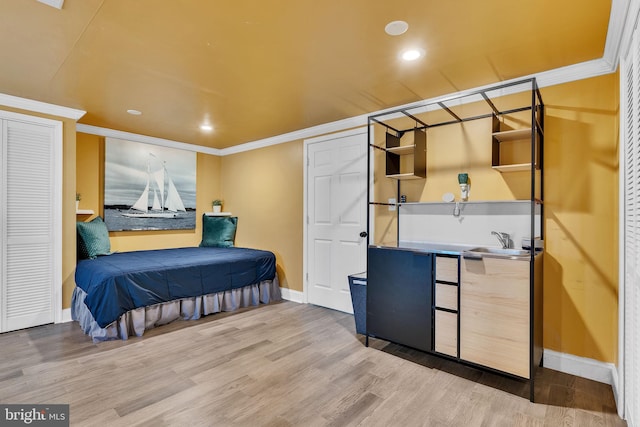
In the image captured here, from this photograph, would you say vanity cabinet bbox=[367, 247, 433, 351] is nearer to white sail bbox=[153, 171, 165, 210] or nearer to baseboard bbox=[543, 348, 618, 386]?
baseboard bbox=[543, 348, 618, 386]

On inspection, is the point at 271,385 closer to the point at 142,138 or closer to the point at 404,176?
the point at 404,176

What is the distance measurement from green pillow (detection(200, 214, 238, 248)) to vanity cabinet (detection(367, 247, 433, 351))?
2942mm

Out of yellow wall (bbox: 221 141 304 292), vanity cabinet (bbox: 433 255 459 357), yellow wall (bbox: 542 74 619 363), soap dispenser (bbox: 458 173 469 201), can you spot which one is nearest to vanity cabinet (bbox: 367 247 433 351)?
vanity cabinet (bbox: 433 255 459 357)

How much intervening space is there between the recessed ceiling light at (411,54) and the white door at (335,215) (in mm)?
1418

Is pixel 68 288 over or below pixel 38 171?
below

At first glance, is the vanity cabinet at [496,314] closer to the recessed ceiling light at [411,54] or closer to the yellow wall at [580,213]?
the yellow wall at [580,213]

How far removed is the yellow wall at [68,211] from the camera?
12.0 feet

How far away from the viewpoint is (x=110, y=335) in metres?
3.13

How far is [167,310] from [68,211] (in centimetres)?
158

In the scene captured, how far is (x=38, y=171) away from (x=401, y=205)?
3.87 m

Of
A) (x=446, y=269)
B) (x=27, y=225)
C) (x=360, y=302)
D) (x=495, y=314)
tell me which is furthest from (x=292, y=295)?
(x=27, y=225)

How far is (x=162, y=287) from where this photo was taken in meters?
3.51

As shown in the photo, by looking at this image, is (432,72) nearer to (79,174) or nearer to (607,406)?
(607,406)

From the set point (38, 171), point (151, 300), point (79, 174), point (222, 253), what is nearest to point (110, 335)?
point (151, 300)
